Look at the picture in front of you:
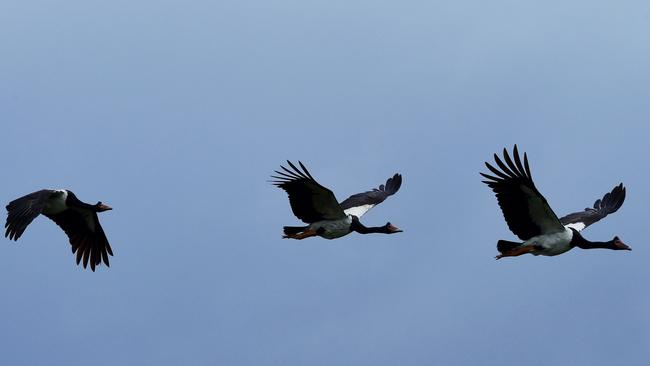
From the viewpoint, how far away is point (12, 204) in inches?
953

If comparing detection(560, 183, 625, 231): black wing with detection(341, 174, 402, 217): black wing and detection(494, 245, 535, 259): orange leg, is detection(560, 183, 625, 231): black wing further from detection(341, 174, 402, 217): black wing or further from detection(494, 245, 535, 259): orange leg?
detection(341, 174, 402, 217): black wing

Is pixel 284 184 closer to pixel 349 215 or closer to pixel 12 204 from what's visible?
pixel 349 215

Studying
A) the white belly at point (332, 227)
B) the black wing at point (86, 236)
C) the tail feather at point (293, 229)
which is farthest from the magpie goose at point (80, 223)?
the white belly at point (332, 227)

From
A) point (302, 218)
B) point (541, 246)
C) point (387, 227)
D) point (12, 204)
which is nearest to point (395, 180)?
point (387, 227)

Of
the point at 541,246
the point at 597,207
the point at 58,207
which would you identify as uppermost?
the point at 58,207

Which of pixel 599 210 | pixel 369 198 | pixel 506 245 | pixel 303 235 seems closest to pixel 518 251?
pixel 506 245

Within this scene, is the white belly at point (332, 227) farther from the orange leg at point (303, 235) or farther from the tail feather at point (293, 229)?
the tail feather at point (293, 229)

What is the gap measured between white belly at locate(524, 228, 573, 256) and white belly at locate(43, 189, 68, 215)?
31.7ft

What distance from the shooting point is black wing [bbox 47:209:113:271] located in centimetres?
2784

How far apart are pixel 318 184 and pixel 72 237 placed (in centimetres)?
592

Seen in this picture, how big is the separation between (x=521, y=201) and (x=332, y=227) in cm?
515

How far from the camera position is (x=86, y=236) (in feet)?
92.0

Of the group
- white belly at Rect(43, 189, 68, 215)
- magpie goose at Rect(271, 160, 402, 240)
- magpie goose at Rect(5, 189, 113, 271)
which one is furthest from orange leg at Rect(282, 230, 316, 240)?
white belly at Rect(43, 189, 68, 215)

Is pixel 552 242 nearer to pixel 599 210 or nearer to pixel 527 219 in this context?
pixel 527 219
